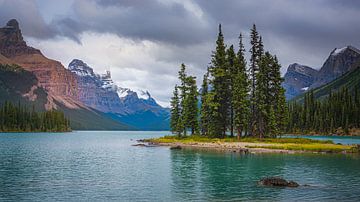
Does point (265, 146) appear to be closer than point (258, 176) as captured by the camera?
No

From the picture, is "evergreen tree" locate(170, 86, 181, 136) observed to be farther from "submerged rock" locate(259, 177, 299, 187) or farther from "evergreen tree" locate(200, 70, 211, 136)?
"submerged rock" locate(259, 177, 299, 187)

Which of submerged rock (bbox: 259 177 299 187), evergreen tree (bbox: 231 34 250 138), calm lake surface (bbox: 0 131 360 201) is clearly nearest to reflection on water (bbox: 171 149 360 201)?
calm lake surface (bbox: 0 131 360 201)

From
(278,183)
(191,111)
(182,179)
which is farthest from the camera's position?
(191,111)

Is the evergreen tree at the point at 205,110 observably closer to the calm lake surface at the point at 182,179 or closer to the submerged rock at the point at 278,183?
the calm lake surface at the point at 182,179

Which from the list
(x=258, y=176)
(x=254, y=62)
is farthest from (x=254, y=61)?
(x=258, y=176)

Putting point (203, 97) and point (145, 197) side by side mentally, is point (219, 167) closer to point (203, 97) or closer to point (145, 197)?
point (145, 197)

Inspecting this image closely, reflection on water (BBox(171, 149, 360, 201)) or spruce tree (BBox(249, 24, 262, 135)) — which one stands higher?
spruce tree (BBox(249, 24, 262, 135))

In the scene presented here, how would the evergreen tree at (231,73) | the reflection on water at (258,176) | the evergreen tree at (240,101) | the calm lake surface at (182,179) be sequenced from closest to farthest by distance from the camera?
the calm lake surface at (182,179)
the reflection on water at (258,176)
the evergreen tree at (240,101)
the evergreen tree at (231,73)

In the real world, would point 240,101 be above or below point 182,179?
above

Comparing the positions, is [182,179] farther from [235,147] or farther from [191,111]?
[191,111]

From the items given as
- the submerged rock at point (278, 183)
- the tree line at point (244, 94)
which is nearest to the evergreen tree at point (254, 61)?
the tree line at point (244, 94)

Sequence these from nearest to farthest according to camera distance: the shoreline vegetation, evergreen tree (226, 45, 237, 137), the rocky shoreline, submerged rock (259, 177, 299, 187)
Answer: submerged rock (259, 177, 299, 187)
the rocky shoreline
the shoreline vegetation
evergreen tree (226, 45, 237, 137)

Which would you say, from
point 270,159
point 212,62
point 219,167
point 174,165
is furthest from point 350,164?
point 212,62

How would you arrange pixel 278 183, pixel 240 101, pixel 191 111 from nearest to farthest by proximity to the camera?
pixel 278 183 → pixel 240 101 → pixel 191 111
